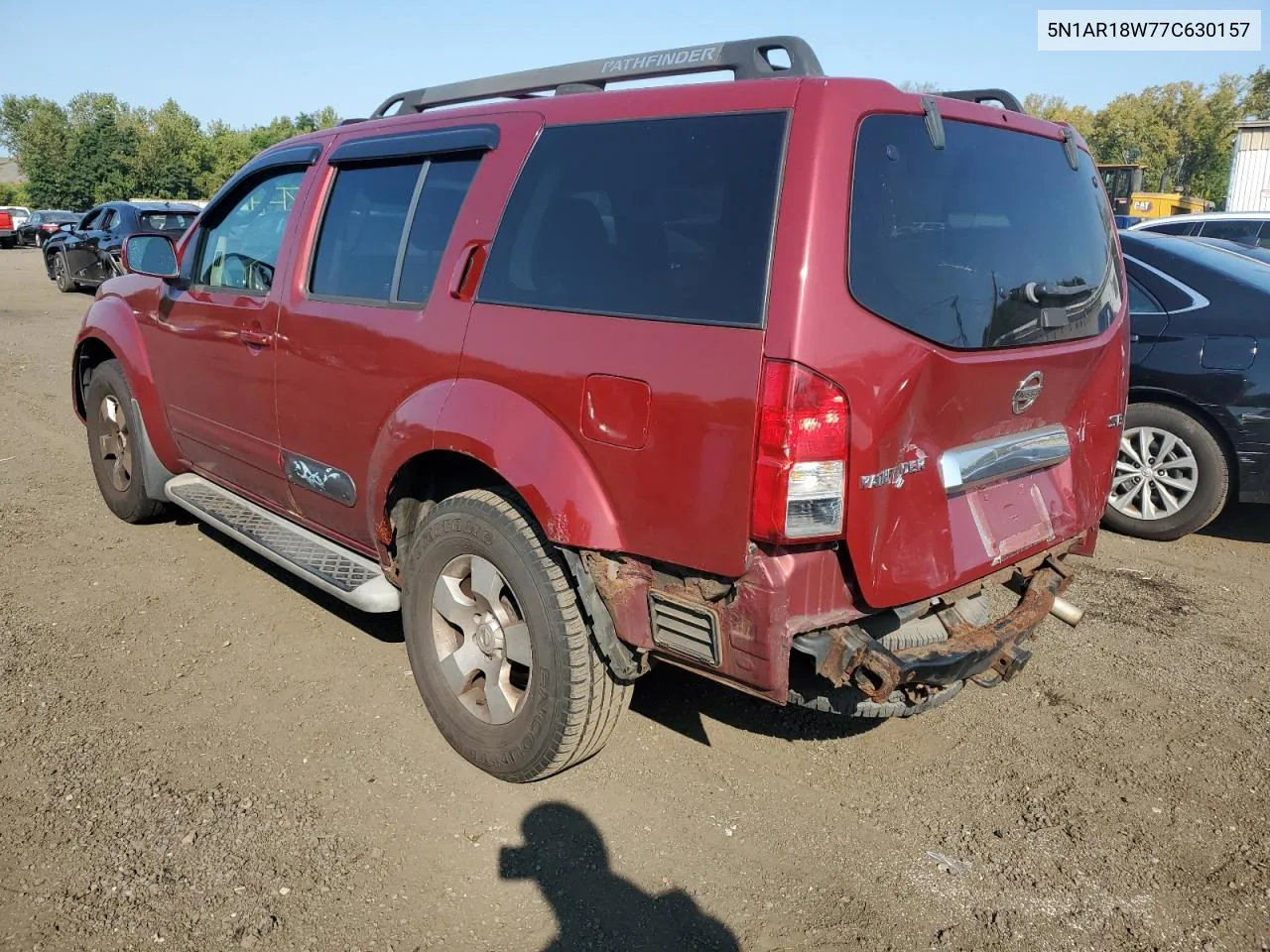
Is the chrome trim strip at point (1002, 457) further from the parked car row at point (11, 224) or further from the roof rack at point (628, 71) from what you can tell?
the parked car row at point (11, 224)

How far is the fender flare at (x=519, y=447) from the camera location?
2578mm

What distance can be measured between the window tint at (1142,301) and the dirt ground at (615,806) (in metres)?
1.88

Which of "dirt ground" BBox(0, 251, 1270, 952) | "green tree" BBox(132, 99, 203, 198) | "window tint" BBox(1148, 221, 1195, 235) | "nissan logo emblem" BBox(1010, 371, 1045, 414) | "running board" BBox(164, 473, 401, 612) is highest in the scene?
"green tree" BBox(132, 99, 203, 198)

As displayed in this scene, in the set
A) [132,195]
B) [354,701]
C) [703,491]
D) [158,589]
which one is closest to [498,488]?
[703,491]

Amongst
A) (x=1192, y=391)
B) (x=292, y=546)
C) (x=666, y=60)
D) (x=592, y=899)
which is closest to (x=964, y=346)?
(x=666, y=60)

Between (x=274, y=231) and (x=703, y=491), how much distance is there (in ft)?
8.49

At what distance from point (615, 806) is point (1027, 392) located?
1790 mm

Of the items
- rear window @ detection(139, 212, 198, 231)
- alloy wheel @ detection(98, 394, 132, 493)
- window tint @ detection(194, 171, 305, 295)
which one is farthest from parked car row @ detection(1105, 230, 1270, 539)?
rear window @ detection(139, 212, 198, 231)

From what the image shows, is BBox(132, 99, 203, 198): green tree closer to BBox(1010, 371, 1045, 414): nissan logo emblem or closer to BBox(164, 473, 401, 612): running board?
BBox(164, 473, 401, 612): running board

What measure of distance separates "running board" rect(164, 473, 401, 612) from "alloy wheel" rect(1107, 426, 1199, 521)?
4020 millimetres

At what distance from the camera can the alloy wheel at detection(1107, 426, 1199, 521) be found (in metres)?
5.28

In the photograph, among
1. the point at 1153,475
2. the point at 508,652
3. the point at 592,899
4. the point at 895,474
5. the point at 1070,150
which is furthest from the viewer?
the point at 1153,475

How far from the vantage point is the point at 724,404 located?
7.55ft

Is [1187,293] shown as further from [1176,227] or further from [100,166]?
[100,166]
